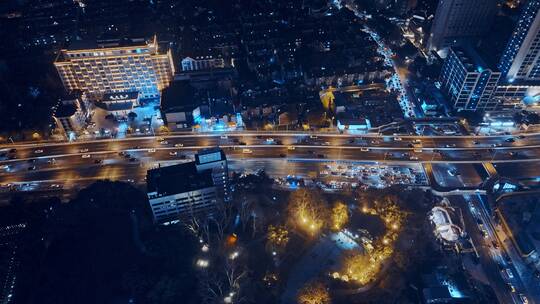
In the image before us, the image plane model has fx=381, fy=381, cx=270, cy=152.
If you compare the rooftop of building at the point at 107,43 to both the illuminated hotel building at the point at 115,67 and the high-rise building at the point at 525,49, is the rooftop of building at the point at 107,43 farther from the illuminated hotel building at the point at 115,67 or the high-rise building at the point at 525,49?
the high-rise building at the point at 525,49

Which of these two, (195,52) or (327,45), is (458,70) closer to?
(327,45)

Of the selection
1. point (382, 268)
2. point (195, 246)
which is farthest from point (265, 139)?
point (382, 268)

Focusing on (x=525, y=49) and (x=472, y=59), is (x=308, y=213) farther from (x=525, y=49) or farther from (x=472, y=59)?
(x=525, y=49)

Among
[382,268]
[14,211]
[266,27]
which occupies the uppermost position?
[266,27]

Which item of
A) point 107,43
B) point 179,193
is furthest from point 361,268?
point 107,43

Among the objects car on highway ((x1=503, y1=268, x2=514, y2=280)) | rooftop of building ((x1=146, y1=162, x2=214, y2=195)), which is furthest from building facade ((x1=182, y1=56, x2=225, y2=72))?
car on highway ((x1=503, y1=268, x2=514, y2=280))

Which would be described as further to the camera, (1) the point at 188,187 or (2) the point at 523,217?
(2) the point at 523,217
